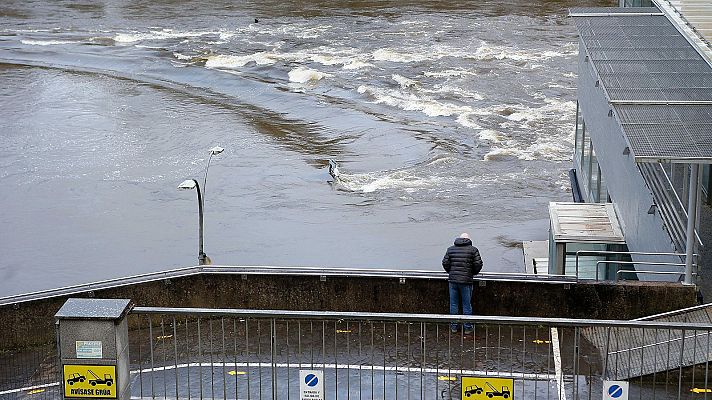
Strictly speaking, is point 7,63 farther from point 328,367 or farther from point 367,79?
point 328,367

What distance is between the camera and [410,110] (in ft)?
173

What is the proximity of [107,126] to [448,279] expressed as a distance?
3626 centimetres

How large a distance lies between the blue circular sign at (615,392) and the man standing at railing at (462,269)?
5876 mm

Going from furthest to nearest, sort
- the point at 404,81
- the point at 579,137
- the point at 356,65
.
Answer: the point at 356,65, the point at 404,81, the point at 579,137

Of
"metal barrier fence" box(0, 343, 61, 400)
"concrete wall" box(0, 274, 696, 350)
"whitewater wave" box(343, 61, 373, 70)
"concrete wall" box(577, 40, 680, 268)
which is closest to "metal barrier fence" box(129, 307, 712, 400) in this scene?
"metal barrier fence" box(0, 343, 61, 400)

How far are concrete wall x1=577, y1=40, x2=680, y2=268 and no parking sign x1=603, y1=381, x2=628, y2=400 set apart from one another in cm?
751

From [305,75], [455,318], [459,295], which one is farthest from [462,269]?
[305,75]

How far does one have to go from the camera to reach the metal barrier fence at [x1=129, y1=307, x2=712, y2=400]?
12148 mm

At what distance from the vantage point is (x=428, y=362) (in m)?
15.2

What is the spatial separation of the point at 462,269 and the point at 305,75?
144 ft

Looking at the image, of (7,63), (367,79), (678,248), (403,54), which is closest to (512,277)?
(678,248)

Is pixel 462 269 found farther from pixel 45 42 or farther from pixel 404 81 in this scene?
pixel 45 42

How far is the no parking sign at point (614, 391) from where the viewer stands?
11062 millimetres

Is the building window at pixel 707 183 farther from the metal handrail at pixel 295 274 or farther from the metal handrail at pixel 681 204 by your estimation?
the metal handrail at pixel 295 274
